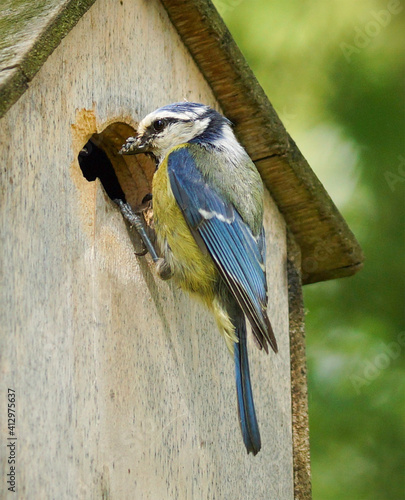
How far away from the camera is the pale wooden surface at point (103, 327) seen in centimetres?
186

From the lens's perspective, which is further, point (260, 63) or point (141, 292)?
point (260, 63)

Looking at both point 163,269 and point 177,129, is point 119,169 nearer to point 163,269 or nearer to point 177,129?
point 177,129

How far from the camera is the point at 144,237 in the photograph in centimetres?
242

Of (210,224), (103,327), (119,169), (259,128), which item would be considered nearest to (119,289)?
(103,327)

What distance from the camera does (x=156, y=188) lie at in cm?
253

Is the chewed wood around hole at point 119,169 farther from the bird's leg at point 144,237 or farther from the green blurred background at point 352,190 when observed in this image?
the green blurred background at point 352,190

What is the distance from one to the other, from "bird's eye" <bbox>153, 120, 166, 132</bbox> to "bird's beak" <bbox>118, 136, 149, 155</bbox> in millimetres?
59

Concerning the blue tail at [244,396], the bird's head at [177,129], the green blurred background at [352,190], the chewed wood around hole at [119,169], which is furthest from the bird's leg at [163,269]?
the green blurred background at [352,190]

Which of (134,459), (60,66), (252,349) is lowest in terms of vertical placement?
(252,349)

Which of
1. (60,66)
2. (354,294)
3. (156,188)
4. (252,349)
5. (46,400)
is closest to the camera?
(46,400)

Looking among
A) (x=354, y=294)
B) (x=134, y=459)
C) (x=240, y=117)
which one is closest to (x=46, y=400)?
(x=134, y=459)

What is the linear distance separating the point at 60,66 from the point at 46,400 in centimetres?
83

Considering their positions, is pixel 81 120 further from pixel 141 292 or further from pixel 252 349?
pixel 252 349

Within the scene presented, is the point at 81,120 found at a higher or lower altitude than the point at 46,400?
higher
